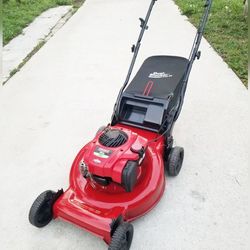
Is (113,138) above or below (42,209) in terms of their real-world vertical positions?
above

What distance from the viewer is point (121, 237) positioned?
60.6 inches

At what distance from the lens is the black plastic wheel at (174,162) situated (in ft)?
6.68

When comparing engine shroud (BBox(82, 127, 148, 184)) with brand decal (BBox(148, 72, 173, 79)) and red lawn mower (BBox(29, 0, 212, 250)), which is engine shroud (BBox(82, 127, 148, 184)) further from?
brand decal (BBox(148, 72, 173, 79))

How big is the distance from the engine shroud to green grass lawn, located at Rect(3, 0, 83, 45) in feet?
11.2

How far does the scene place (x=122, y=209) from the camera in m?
1.70

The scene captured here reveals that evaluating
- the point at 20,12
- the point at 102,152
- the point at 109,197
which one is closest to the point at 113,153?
the point at 102,152

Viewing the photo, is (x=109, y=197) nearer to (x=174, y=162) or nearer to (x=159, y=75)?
(x=174, y=162)

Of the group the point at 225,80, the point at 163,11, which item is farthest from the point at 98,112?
the point at 163,11

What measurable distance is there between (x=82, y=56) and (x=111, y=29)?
1.10 meters

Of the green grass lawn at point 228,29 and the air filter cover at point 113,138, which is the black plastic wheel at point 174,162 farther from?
the green grass lawn at point 228,29

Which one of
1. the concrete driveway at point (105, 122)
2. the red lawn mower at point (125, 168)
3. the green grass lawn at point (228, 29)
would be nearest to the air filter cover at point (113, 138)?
the red lawn mower at point (125, 168)

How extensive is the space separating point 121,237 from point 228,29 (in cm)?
362

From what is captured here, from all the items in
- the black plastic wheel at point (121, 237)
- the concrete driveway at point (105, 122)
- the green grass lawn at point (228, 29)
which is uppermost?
the green grass lawn at point (228, 29)

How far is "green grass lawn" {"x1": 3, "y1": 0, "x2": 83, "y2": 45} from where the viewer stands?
4.96 metres
